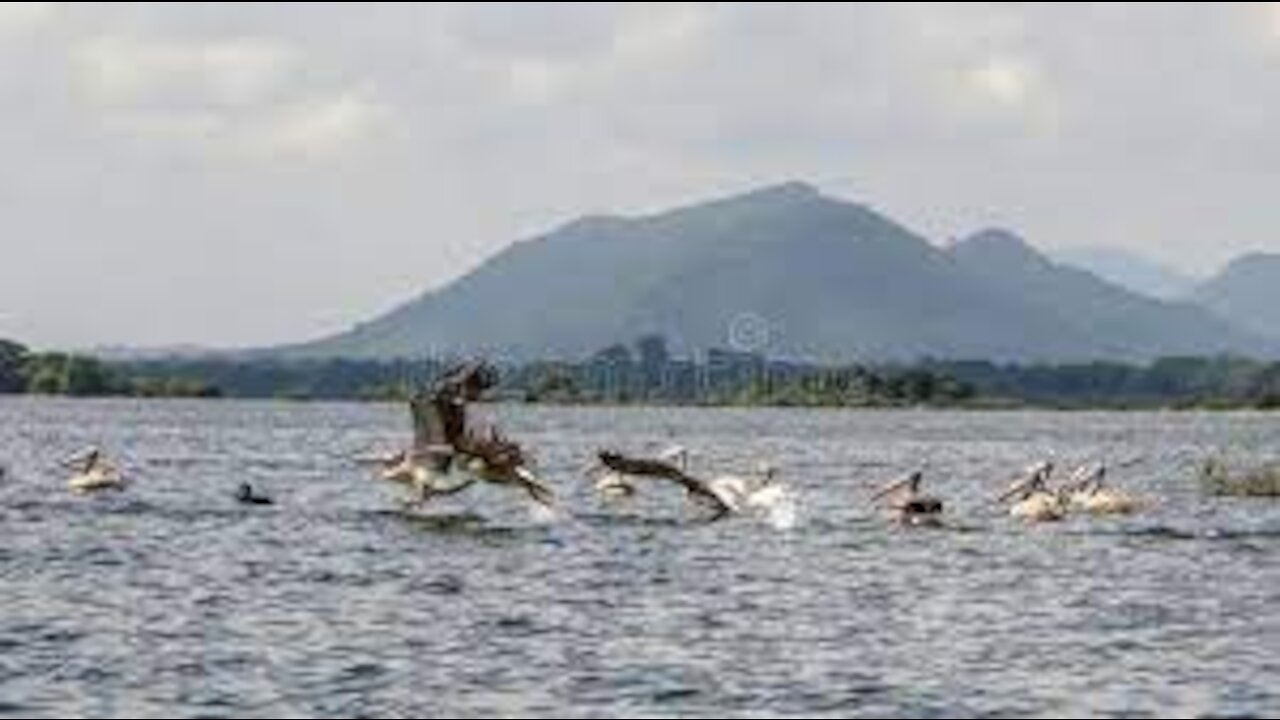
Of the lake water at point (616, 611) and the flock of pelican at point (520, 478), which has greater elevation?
the flock of pelican at point (520, 478)

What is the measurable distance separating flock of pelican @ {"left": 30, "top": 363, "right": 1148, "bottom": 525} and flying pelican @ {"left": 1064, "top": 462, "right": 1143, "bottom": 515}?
1.1 inches

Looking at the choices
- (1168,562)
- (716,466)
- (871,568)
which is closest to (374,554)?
(871,568)

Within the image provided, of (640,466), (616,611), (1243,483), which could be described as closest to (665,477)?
(640,466)

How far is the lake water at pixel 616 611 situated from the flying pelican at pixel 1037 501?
0.76m

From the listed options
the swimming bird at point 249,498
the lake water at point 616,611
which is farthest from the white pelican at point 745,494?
the swimming bird at point 249,498

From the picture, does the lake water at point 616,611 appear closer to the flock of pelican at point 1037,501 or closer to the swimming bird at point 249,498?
the swimming bird at point 249,498

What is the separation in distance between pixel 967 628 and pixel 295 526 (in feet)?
94.1

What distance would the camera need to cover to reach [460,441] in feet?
206

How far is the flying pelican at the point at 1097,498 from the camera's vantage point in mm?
79250

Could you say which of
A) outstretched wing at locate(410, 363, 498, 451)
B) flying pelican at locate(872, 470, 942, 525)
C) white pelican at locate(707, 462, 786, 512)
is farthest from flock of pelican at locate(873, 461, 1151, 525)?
outstretched wing at locate(410, 363, 498, 451)

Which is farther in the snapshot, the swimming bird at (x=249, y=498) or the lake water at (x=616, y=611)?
the swimming bird at (x=249, y=498)

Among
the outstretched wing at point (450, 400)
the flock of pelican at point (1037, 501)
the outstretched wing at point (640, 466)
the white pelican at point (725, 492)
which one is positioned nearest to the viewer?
the outstretched wing at point (640, 466)

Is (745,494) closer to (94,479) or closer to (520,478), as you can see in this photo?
(520,478)

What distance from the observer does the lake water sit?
3456 centimetres
